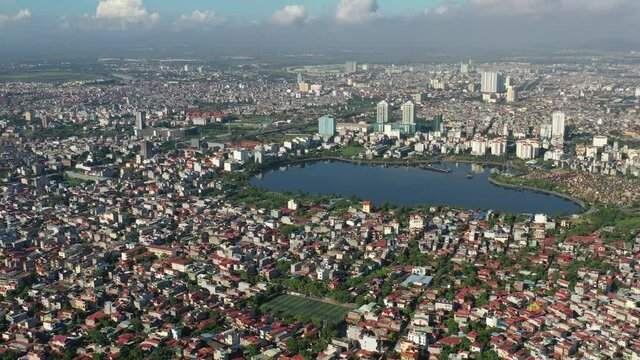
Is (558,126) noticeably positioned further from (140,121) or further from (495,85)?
(140,121)

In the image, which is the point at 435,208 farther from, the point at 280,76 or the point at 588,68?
the point at 588,68

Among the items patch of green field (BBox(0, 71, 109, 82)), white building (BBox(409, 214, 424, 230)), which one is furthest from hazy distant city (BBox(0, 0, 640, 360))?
patch of green field (BBox(0, 71, 109, 82))

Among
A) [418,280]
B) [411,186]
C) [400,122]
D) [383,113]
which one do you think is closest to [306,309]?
[418,280]

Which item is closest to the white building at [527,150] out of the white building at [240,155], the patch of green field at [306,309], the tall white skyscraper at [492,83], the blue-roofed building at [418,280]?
the white building at [240,155]

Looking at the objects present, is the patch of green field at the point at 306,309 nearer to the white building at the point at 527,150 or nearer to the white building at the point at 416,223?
the white building at the point at 416,223

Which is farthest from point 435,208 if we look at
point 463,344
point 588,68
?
point 588,68

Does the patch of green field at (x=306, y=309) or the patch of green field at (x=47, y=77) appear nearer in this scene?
the patch of green field at (x=306, y=309)
